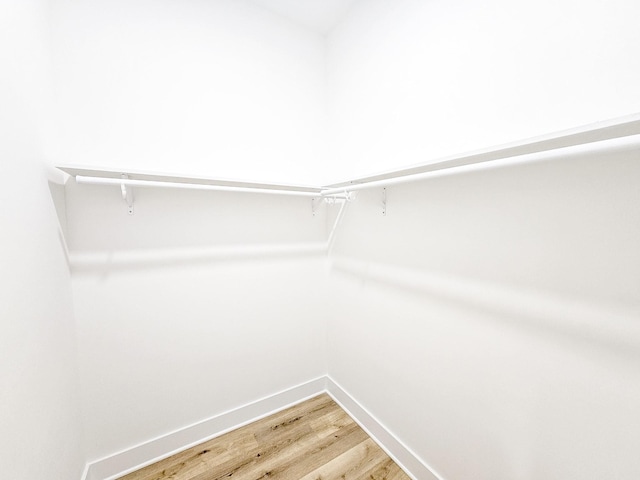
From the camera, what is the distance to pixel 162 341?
139 centimetres

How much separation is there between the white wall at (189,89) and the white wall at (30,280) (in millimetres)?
150

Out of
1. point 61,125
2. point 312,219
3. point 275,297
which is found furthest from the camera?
point 312,219

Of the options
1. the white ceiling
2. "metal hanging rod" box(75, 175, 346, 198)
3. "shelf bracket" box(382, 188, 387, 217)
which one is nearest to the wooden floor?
"shelf bracket" box(382, 188, 387, 217)

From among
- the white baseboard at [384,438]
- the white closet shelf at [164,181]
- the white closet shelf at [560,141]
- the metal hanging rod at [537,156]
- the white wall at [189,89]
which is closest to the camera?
the white closet shelf at [560,141]

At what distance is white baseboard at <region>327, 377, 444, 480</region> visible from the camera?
1.26m

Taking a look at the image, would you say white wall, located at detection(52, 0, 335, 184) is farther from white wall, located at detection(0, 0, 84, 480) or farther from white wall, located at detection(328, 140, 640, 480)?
white wall, located at detection(328, 140, 640, 480)

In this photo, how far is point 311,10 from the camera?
1.61m

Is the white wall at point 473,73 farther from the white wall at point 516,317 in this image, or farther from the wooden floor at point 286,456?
the wooden floor at point 286,456

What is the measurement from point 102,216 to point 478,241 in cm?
172

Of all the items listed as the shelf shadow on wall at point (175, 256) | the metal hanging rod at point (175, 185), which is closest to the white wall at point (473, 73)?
the metal hanging rod at point (175, 185)

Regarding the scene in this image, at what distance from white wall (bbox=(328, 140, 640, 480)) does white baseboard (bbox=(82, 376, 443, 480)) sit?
0.10m

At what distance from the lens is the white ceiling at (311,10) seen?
5.08 ft

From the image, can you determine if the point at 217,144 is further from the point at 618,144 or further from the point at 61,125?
the point at 618,144

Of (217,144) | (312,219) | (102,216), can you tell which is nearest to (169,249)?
(102,216)
